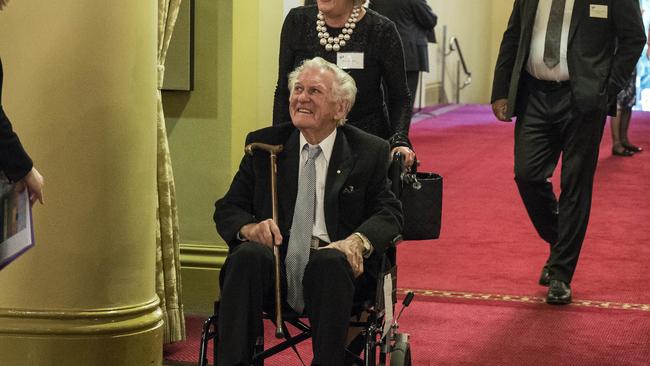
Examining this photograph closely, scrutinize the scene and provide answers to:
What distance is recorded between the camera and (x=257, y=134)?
4.07 m

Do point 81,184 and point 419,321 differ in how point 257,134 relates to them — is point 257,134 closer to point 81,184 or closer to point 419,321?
point 81,184

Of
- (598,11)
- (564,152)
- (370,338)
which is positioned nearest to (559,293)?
(564,152)

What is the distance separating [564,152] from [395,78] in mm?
1520

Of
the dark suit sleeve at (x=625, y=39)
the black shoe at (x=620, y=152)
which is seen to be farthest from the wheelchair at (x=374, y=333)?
the black shoe at (x=620, y=152)

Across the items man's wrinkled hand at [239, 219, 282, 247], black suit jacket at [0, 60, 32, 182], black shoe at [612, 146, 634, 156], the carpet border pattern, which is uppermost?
black suit jacket at [0, 60, 32, 182]

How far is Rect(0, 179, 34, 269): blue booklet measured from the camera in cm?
297

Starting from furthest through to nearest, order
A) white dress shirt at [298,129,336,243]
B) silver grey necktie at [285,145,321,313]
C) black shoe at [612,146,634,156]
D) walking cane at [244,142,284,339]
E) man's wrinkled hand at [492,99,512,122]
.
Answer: black shoe at [612,146,634,156] < man's wrinkled hand at [492,99,512,122] < white dress shirt at [298,129,336,243] < silver grey necktie at [285,145,321,313] < walking cane at [244,142,284,339]

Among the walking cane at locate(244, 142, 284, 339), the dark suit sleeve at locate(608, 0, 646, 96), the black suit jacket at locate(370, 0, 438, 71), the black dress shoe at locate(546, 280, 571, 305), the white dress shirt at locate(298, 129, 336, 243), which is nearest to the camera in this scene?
the walking cane at locate(244, 142, 284, 339)

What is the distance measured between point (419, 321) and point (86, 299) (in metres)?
1.75

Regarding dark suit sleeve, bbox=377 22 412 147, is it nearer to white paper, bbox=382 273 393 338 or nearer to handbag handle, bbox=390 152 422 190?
handbag handle, bbox=390 152 422 190

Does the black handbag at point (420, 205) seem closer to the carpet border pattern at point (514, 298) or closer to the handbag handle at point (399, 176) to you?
the handbag handle at point (399, 176)

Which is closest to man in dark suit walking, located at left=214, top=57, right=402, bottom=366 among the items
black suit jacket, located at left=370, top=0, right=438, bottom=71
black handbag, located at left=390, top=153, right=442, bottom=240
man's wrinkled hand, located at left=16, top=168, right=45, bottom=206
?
black handbag, located at left=390, top=153, right=442, bottom=240

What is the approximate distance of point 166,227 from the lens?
5137 millimetres

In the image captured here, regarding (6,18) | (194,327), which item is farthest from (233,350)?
(194,327)
